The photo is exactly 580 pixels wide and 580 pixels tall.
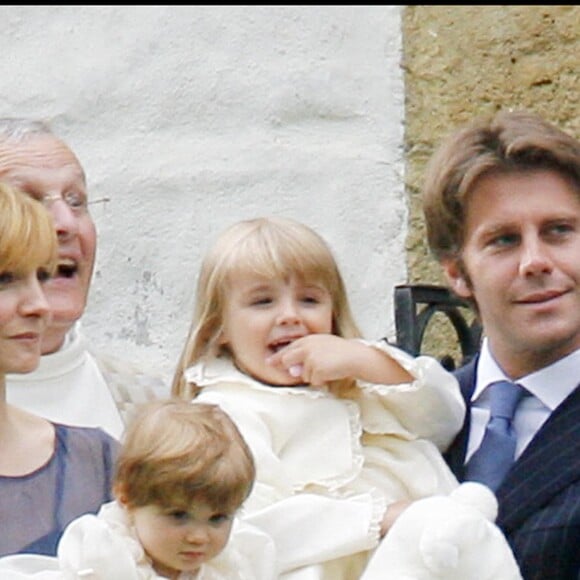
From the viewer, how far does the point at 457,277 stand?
3.90 meters

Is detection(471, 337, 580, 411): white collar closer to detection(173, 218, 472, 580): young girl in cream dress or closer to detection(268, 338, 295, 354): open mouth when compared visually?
detection(173, 218, 472, 580): young girl in cream dress

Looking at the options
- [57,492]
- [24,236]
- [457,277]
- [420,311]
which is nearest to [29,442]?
[57,492]

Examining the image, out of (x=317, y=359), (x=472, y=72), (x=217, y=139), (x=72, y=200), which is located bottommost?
(x=317, y=359)

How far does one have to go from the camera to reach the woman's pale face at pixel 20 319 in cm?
330

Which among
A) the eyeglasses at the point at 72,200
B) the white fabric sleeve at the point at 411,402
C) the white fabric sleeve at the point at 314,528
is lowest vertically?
the white fabric sleeve at the point at 314,528

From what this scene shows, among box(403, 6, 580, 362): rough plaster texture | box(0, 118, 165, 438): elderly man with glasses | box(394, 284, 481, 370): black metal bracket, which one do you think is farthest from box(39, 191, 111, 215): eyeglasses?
box(403, 6, 580, 362): rough plaster texture

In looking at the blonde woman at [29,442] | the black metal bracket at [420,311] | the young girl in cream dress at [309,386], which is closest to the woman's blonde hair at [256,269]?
the young girl in cream dress at [309,386]

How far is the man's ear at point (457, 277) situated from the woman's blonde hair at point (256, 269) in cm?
26

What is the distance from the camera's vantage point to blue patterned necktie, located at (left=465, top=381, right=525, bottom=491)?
365 centimetres

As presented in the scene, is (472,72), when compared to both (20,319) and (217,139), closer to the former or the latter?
(217,139)

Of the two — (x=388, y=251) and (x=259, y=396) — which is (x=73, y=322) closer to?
(x=259, y=396)

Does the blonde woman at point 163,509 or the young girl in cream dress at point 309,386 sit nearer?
the blonde woman at point 163,509

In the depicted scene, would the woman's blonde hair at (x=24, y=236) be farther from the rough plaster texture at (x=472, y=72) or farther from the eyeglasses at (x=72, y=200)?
the rough plaster texture at (x=472, y=72)

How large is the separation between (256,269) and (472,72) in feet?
4.10
